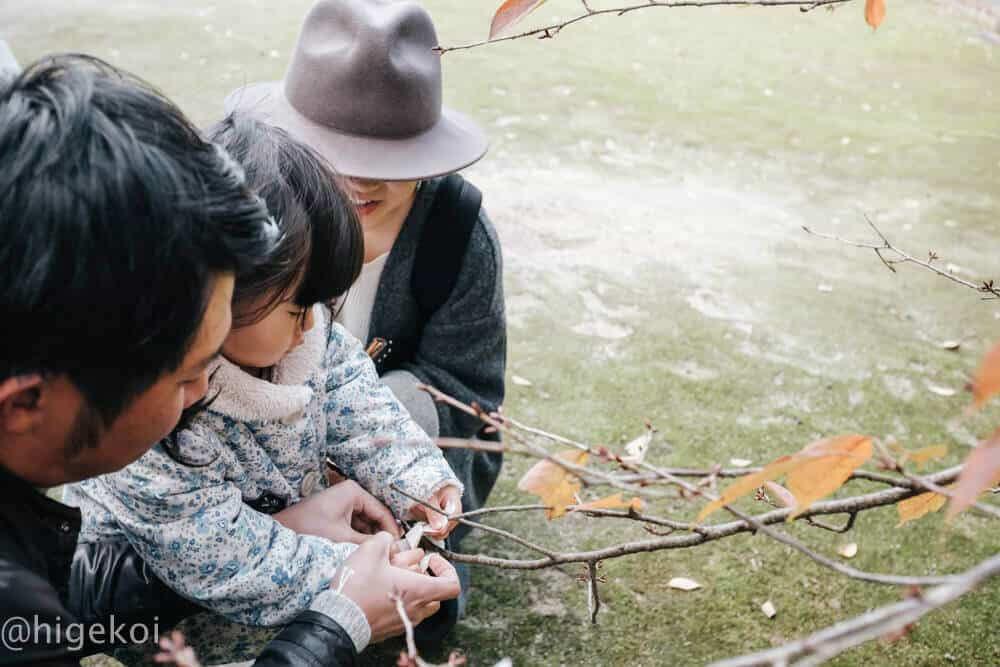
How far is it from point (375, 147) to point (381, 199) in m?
0.14

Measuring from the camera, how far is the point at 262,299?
5.04ft

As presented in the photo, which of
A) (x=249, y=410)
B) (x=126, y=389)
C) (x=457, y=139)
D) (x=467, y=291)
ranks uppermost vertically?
(x=126, y=389)

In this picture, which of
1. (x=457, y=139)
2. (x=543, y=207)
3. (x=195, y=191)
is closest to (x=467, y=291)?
(x=457, y=139)

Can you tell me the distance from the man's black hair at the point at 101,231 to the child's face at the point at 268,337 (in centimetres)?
45

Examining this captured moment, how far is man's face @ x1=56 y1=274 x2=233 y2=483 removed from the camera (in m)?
1.14

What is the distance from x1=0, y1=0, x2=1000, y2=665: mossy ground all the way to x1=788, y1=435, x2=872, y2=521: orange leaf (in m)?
0.23

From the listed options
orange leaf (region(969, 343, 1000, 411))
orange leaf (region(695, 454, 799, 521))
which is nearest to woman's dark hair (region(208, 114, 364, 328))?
orange leaf (region(695, 454, 799, 521))

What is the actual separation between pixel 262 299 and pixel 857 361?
294 cm

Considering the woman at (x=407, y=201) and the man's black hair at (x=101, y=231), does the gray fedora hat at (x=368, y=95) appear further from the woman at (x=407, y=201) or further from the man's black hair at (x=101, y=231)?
the man's black hair at (x=101, y=231)

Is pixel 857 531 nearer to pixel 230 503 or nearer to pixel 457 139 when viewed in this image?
pixel 457 139

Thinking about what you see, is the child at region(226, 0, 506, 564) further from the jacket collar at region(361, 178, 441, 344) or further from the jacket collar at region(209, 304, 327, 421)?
the jacket collar at region(209, 304, 327, 421)

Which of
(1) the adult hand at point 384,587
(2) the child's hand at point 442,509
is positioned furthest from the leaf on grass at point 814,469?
(2) the child's hand at point 442,509

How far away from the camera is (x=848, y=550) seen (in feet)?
9.02

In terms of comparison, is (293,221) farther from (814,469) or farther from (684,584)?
(684,584)
